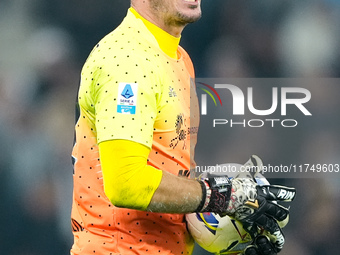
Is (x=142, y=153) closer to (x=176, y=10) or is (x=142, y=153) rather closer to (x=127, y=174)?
(x=127, y=174)

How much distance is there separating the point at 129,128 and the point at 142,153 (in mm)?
98

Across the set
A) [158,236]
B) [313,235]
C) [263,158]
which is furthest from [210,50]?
[158,236]

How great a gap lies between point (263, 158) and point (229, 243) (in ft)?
5.38

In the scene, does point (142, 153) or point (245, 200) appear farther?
point (245, 200)

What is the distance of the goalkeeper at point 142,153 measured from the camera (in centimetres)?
229

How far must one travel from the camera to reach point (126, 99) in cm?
229

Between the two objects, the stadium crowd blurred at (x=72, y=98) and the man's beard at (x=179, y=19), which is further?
the stadium crowd blurred at (x=72, y=98)

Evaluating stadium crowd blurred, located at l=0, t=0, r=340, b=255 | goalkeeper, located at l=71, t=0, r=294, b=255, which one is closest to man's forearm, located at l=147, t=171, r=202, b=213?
goalkeeper, located at l=71, t=0, r=294, b=255

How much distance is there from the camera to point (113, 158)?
7.44 ft

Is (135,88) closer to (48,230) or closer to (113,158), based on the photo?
(113,158)

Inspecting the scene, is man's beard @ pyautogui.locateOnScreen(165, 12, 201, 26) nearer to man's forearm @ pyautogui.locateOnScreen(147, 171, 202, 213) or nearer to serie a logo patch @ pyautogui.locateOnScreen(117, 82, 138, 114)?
serie a logo patch @ pyautogui.locateOnScreen(117, 82, 138, 114)

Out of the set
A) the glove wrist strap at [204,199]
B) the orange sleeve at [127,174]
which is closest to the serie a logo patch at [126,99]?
the orange sleeve at [127,174]

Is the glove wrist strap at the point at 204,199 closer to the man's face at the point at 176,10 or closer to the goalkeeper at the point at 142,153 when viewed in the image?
the goalkeeper at the point at 142,153

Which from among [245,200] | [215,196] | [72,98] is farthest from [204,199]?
[72,98]
